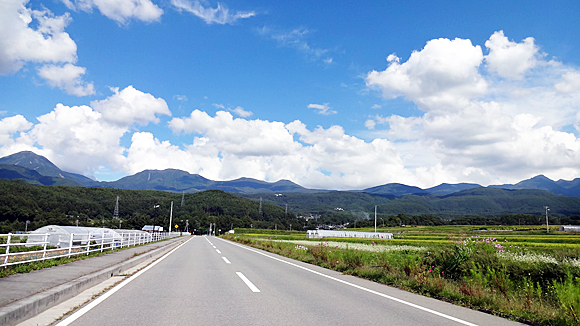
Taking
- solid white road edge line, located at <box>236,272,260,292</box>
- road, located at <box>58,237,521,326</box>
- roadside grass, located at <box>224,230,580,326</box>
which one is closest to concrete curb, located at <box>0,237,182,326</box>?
road, located at <box>58,237,521,326</box>

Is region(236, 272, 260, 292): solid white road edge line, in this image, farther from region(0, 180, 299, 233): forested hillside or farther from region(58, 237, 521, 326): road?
region(0, 180, 299, 233): forested hillside

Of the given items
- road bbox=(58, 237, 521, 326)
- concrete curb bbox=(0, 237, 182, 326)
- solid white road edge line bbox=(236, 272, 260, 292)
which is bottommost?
solid white road edge line bbox=(236, 272, 260, 292)

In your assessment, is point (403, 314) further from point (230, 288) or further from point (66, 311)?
point (66, 311)

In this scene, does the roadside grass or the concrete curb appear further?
the roadside grass

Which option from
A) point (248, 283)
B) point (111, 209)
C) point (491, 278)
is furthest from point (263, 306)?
point (111, 209)

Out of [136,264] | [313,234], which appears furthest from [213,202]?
[136,264]

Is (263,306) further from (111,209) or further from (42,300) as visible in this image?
(111,209)

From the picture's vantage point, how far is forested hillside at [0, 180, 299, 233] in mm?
88062

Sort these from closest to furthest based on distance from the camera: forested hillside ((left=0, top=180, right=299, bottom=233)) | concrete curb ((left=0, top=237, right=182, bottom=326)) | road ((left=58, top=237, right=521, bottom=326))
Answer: concrete curb ((left=0, top=237, right=182, bottom=326))
road ((left=58, top=237, right=521, bottom=326))
forested hillside ((left=0, top=180, right=299, bottom=233))

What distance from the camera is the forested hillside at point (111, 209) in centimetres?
8806

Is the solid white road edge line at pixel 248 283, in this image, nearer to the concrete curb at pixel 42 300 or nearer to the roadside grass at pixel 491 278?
the concrete curb at pixel 42 300

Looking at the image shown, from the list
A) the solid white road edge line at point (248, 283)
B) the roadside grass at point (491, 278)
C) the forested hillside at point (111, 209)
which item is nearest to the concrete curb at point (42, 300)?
the solid white road edge line at point (248, 283)

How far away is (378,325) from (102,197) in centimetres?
14338

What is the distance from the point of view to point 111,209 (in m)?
126
